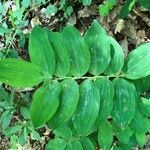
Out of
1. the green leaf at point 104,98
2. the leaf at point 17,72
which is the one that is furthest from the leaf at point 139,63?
the leaf at point 17,72

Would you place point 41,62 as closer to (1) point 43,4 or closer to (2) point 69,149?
(2) point 69,149

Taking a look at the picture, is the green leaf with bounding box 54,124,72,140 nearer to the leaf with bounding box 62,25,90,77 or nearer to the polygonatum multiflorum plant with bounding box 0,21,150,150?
the polygonatum multiflorum plant with bounding box 0,21,150,150

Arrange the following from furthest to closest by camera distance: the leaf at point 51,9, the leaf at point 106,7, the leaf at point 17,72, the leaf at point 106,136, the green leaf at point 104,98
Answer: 1. the leaf at point 51,9
2. the leaf at point 106,7
3. the leaf at point 106,136
4. the green leaf at point 104,98
5. the leaf at point 17,72

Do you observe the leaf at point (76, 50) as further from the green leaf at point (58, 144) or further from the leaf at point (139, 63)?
the green leaf at point (58, 144)

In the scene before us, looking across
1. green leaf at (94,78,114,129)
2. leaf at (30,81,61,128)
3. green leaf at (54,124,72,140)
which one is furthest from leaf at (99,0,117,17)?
leaf at (30,81,61,128)

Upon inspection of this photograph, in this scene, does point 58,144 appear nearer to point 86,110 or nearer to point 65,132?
point 65,132

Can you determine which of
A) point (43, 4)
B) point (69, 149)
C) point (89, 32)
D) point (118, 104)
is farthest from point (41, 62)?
point (43, 4)
